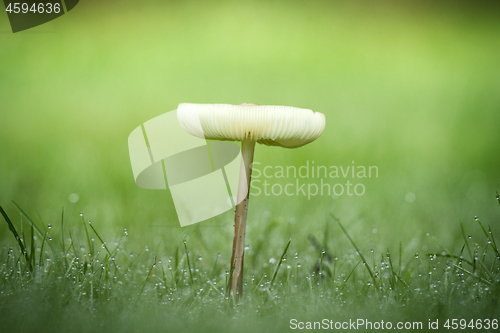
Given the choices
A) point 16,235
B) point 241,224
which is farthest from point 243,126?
point 16,235

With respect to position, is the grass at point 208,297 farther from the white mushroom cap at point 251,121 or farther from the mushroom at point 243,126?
the white mushroom cap at point 251,121

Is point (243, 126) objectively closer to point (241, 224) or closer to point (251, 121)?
point (251, 121)

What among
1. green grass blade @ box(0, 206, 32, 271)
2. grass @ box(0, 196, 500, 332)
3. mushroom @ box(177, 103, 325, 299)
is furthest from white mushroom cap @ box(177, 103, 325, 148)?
green grass blade @ box(0, 206, 32, 271)

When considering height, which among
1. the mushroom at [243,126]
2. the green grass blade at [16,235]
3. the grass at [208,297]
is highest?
the mushroom at [243,126]

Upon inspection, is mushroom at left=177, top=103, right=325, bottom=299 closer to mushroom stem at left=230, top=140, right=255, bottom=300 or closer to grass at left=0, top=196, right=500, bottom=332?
mushroom stem at left=230, top=140, right=255, bottom=300

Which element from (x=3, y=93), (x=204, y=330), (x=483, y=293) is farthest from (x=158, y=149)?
(x=483, y=293)

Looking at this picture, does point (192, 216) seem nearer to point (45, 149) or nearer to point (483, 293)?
point (45, 149)

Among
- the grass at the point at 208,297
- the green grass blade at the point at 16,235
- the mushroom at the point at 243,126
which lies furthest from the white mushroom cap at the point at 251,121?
the green grass blade at the point at 16,235
